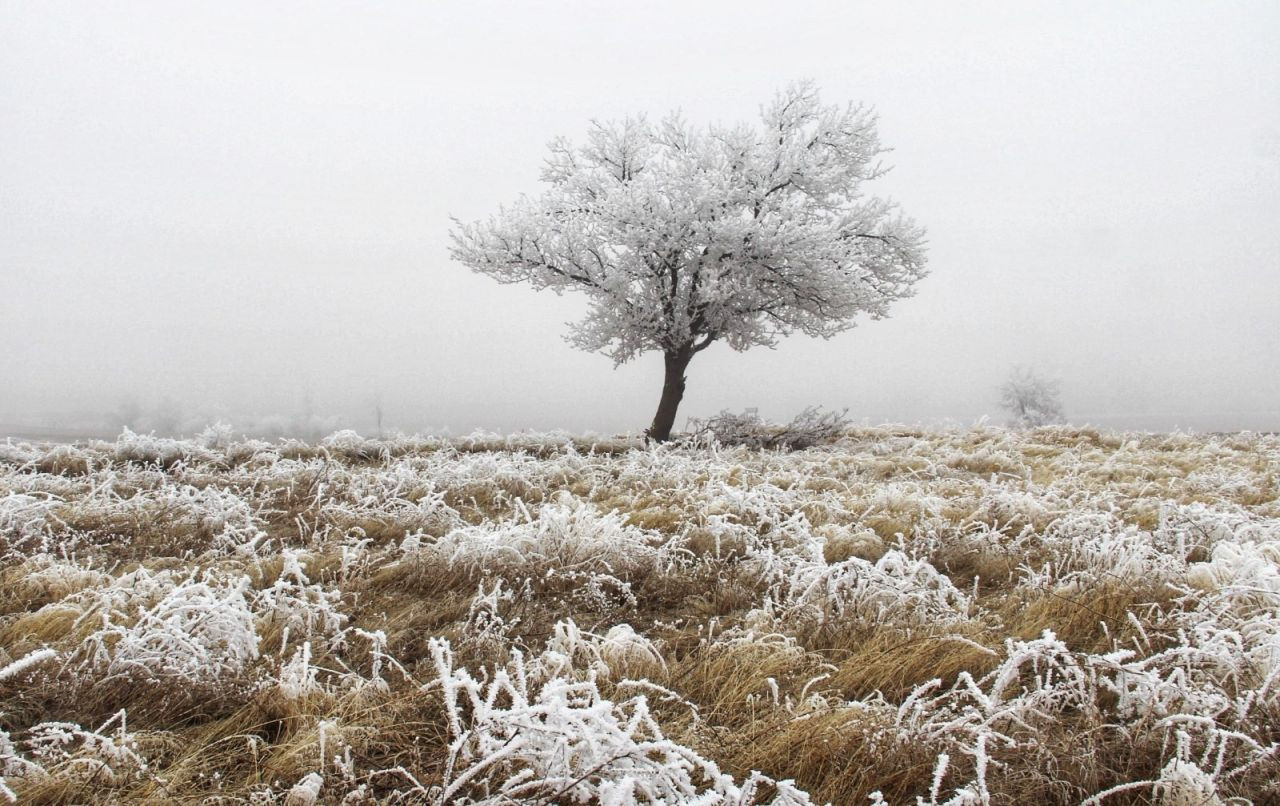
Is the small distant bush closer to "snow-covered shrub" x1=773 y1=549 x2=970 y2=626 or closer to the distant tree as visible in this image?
"snow-covered shrub" x1=773 y1=549 x2=970 y2=626

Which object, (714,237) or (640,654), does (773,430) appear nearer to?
(714,237)


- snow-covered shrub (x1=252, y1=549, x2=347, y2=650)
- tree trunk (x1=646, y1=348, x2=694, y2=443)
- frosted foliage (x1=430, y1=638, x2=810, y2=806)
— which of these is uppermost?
tree trunk (x1=646, y1=348, x2=694, y2=443)

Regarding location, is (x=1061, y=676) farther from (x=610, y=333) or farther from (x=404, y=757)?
(x=610, y=333)

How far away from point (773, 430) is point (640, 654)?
41.1ft

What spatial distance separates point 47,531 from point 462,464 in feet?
12.7

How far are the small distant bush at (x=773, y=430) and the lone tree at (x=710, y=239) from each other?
1.45m

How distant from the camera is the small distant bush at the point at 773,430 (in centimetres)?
1383

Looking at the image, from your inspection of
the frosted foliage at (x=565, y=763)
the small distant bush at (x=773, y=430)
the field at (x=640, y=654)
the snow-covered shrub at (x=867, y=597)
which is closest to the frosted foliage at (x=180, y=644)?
the field at (x=640, y=654)

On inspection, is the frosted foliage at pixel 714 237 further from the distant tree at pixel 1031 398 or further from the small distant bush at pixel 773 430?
the distant tree at pixel 1031 398

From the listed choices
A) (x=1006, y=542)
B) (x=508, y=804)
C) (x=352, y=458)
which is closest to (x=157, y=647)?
(x=508, y=804)

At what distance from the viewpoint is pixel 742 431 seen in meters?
14.1

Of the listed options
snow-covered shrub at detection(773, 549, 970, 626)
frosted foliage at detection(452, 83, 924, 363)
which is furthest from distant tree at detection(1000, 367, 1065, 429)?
snow-covered shrub at detection(773, 549, 970, 626)

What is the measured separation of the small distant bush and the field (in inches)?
290

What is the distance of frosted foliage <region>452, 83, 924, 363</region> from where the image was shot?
44.6ft
